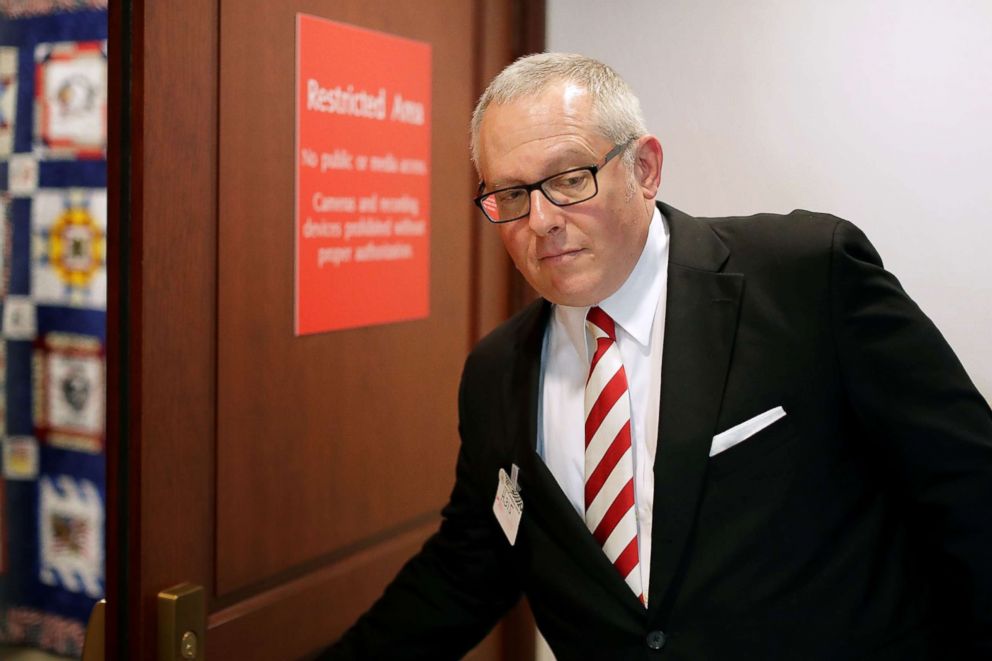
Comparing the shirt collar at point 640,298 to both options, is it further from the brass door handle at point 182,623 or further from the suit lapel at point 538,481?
the brass door handle at point 182,623

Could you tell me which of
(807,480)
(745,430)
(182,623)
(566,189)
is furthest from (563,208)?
(182,623)

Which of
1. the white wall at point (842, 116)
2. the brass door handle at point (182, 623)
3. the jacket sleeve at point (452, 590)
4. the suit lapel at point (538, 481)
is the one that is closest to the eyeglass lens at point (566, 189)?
the suit lapel at point (538, 481)

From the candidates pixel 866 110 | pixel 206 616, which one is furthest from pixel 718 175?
pixel 206 616

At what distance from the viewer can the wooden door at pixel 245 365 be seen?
139 cm

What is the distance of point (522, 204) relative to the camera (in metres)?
1.36

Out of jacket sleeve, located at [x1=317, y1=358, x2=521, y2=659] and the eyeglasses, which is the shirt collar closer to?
the eyeglasses

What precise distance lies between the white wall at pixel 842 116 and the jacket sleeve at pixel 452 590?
0.84 meters

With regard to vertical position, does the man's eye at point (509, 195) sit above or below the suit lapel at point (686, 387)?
above

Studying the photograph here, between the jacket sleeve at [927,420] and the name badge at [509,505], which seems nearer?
the jacket sleeve at [927,420]

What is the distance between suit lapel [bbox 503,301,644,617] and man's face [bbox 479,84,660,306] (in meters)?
0.19

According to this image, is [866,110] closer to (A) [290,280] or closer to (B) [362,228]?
(B) [362,228]

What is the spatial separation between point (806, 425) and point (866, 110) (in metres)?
0.88

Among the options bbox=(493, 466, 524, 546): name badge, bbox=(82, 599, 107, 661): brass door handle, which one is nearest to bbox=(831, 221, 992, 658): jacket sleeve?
bbox=(493, 466, 524, 546): name badge

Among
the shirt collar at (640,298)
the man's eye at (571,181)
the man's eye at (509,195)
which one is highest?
the man's eye at (571,181)
